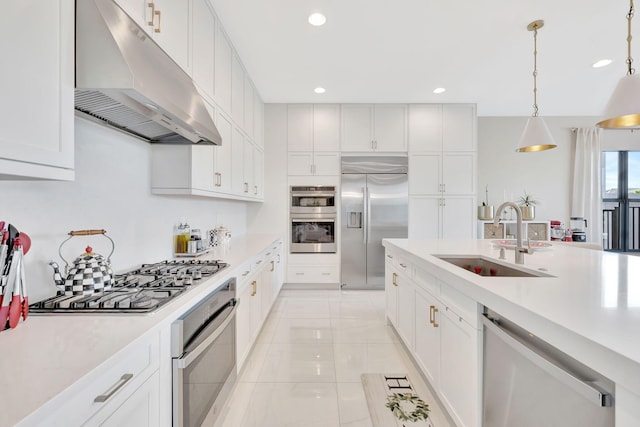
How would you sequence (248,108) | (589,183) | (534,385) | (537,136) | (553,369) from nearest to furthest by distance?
(553,369) → (534,385) → (537,136) → (248,108) → (589,183)

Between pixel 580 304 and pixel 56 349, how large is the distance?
1.59 meters

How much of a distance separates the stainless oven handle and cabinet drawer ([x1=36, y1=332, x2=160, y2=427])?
0.11m

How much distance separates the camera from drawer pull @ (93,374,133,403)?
72cm

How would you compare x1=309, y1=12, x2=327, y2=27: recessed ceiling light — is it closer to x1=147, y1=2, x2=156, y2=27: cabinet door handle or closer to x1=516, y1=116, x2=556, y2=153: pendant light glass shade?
x1=147, y1=2, x2=156, y2=27: cabinet door handle

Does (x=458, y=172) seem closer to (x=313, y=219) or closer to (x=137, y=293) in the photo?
(x=313, y=219)

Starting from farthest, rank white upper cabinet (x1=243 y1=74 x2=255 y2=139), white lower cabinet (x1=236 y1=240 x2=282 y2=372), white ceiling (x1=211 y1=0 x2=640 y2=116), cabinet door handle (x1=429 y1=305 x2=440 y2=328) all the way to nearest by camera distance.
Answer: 1. white upper cabinet (x1=243 y1=74 x2=255 y2=139)
2. white ceiling (x1=211 y1=0 x2=640 y2=116)
3. white lower cabinet (x1=236 y1=240 x2=282 y2=372)
4. cabinet door handle (x1=429 y1=305 x2=440 y2=328)

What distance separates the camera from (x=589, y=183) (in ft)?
16.3

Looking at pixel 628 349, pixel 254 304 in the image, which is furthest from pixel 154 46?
pixel 628 349

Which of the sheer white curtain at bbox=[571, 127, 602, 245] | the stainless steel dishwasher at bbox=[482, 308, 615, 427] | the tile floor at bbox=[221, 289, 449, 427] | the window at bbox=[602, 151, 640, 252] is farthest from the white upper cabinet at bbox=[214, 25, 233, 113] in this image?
the window at bbox=[602, 151, 640, 252]

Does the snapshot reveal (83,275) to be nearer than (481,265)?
Yes

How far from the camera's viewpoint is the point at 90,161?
4.75 ft

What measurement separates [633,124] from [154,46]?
109 inches

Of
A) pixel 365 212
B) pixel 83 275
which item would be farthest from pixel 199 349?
pixel 365 212

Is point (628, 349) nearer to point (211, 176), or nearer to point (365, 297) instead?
point (211, 176)
